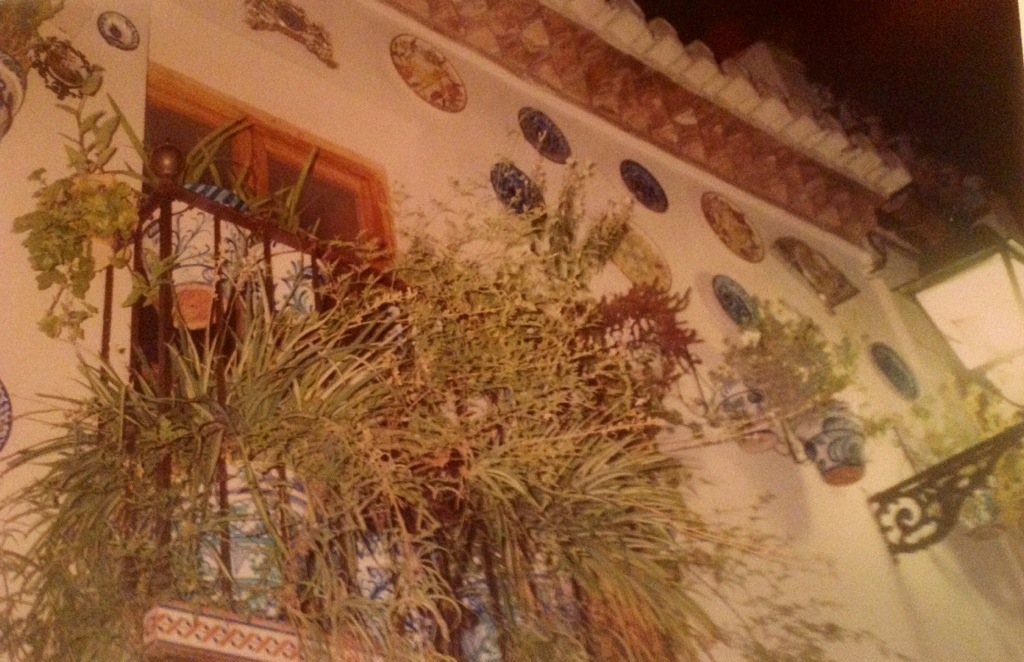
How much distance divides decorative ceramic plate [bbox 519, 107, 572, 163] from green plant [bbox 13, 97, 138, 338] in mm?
1322

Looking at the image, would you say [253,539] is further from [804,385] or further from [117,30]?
[804,385]

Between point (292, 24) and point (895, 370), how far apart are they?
7.12 feet

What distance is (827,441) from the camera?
2.41m

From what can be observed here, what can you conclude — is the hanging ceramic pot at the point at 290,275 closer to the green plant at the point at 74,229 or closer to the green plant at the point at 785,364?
the green plant at the point at 74,229

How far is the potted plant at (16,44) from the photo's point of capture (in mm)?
1497

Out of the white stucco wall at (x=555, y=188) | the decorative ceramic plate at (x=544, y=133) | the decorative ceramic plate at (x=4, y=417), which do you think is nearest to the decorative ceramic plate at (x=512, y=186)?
the white stucco wall at (x=555, y=188)

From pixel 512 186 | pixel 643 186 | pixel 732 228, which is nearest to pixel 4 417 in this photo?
pixel 512 186

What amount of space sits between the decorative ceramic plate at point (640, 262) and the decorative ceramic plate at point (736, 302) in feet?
0.67

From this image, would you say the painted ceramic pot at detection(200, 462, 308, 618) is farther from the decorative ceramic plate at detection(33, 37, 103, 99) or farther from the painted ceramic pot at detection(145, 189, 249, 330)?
the decorative ceramic plate at detection(33, 37, 103, 99)

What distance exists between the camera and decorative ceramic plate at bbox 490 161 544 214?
2.30 meters

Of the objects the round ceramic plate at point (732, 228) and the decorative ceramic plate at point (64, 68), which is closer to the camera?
the decorative ceramic plate at point (64, 68)

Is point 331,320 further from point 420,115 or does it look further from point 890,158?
point 890,158

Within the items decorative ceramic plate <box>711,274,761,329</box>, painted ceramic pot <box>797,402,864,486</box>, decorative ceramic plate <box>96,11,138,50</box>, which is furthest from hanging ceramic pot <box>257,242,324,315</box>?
decorative ceramic plate <box>711,274,761,329</box>

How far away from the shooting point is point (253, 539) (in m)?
1.10
